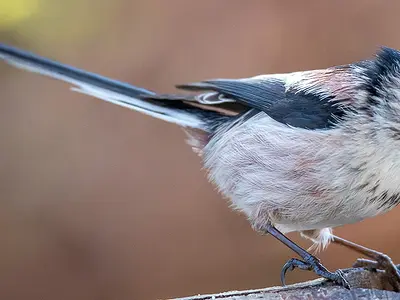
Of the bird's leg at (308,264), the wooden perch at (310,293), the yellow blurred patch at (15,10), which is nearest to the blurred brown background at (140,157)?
the yellow blurred patch at (15,10)

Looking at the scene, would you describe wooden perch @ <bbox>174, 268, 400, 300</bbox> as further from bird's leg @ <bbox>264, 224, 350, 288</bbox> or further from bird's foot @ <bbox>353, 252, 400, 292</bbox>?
bird's foot @ <bbox>353, 252, 400, 292</bbox>

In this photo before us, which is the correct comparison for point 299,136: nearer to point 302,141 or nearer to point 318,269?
point 302,141

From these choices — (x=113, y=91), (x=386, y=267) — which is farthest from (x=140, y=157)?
(x=386, y=267)

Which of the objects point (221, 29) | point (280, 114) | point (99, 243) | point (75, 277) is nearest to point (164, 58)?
point (221, 29)

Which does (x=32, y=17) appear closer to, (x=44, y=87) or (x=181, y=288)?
(x=44, y=87)

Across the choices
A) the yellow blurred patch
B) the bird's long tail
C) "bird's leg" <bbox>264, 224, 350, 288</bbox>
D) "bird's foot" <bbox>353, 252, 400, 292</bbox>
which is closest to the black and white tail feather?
the bird's long tail

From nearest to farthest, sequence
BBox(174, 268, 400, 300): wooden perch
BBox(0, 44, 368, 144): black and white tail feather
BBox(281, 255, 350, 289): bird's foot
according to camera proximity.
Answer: BBox(174, 268, 400, 300): wooden perch < BBox(281, 255, 350, 289): bird's foot < BBox(0, 44, 368, 144): black and white tail feather

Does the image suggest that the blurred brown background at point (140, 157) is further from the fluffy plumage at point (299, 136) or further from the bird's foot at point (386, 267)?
the bird's foot at point (386, 267)
